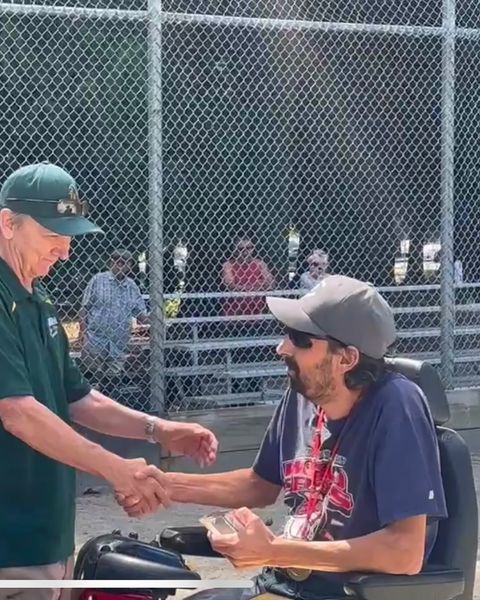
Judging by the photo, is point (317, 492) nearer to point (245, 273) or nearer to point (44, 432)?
point (44, 432)

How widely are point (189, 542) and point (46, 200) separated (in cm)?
104

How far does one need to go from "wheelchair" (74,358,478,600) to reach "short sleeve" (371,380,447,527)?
168mm

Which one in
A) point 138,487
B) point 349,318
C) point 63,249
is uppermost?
point 63,249

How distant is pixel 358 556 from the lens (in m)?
2.58

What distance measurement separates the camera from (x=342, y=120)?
30.5 ft

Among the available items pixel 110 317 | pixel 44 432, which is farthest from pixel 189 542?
pixel 110 317

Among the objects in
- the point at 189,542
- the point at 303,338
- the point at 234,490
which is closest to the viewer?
the point at 303,338

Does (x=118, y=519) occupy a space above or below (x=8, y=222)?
below

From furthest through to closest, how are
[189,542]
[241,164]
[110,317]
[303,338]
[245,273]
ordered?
[241,164]
[245,273]
[110,317]
[189,542]
[303,338]

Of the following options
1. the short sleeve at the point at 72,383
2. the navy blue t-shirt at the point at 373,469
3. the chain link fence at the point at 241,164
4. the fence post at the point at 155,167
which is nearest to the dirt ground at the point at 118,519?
the chain link fence at the point at 241,164

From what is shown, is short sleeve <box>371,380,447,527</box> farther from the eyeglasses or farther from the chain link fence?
the chain link fence

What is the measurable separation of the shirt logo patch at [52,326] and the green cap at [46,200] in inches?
11.4

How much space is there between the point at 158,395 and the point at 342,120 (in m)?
3.42

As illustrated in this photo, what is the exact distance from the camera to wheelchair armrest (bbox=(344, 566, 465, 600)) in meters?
2.54
